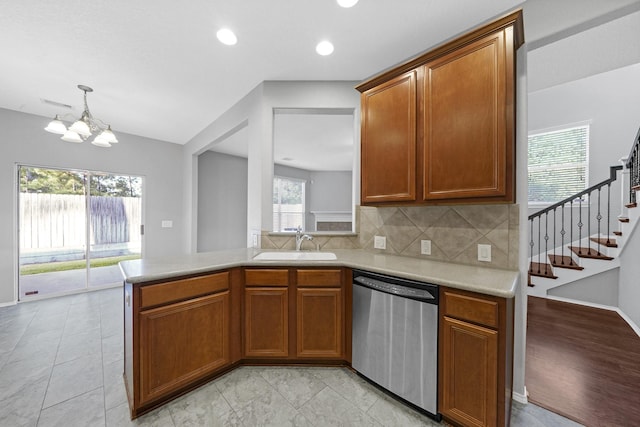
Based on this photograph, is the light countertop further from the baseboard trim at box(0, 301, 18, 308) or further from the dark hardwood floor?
the baseboard trim at box(0, 301, 18, 308)

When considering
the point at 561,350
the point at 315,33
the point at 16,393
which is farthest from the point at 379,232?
the point at 16,393

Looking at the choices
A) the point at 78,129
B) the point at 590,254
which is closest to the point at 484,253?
the point at 590,254

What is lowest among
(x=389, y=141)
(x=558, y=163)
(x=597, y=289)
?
(x=597, y=289)

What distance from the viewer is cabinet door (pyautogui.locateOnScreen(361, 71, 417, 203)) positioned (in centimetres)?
186

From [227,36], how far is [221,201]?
408 cm

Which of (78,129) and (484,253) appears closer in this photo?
(484,253)

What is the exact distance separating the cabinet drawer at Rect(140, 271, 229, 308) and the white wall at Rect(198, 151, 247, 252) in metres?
3.80

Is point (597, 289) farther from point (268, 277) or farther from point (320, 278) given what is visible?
point (268, 277)

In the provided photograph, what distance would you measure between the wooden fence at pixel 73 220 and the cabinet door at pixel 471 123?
5.06m

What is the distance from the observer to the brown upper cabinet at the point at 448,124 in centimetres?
146

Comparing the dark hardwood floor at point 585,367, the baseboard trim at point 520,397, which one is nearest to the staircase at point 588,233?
the dark hardwood floor at point 585,367

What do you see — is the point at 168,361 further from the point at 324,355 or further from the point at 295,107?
the point at 295,107

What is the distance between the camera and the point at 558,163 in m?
4.73

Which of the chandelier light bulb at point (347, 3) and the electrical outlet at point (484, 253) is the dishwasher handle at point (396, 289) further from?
the chandelier light bulb at point (347, 3)
